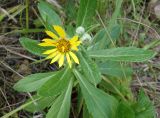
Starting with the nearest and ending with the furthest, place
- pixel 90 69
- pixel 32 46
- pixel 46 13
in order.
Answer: pixel 90 69 < pixel 32 46 < pixel 46 13

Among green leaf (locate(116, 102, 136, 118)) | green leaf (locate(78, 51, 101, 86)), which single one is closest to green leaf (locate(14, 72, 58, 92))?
green leaf (locate(78, 51, 101, 86))

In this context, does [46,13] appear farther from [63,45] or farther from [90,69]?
[90,69]

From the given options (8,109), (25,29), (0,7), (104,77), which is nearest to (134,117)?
(104,77)

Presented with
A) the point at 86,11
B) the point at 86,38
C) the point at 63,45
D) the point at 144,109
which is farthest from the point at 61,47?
the point at 144,109

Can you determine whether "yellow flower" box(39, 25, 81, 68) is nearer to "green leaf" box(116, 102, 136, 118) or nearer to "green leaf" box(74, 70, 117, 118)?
"green leaf" box(74, 70, 117, 118)

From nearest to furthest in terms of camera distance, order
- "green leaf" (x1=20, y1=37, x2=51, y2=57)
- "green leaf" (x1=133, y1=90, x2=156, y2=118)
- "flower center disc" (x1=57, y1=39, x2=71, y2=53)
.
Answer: "flower center disc" (x1=57, y1=39, x2=71, y2=53) → "green leaf" (x1=20, y1=37, x2=51, y2=57) → "green leaf" (x1=133, y1=90, x2=156, y2=118)

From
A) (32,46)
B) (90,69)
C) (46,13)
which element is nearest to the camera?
(90,69)

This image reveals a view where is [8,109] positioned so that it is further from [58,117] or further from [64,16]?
[64,16]
